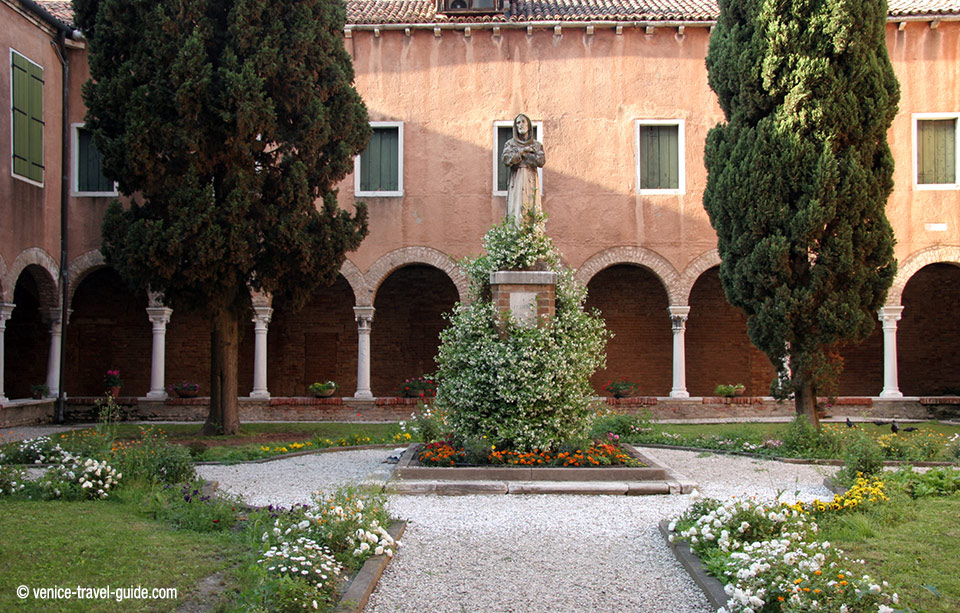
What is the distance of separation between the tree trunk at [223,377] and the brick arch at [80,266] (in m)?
5.43

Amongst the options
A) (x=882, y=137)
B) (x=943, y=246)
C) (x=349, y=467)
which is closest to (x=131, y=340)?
(x=349, y=467)

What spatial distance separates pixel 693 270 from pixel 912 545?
41.3ft

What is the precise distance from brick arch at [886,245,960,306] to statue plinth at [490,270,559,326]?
36.6 ft

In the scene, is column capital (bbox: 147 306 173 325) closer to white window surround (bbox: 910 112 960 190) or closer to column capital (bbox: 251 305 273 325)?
column capital (bbox: 251 305 273 325)

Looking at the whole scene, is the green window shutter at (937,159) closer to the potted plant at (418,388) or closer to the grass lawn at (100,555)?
the potted plant at (418,388)

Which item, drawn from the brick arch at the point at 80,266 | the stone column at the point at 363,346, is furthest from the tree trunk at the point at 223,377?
the brick arch at the point at 80,266

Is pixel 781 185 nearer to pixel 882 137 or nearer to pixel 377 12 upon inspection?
pixel 882 137

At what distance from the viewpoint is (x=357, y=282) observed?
17.8 metres

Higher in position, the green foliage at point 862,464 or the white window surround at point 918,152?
the white window surround at point 918,152

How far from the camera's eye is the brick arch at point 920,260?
17391mm

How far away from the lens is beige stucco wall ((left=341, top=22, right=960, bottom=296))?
17844 millimetres

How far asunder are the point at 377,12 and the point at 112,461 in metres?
13.7

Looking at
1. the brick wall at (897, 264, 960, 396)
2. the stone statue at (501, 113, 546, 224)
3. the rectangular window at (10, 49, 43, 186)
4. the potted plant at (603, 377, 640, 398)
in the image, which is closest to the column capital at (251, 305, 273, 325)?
the rectangular window at (10, 49, 43, 186)

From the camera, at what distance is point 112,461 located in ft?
24.6
